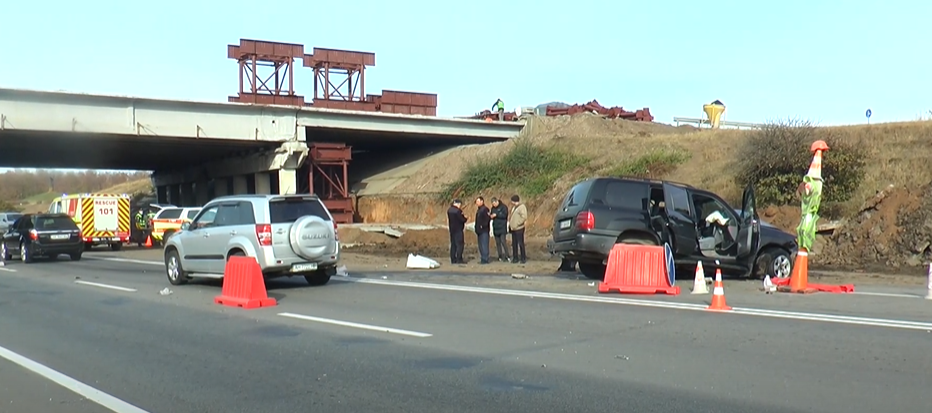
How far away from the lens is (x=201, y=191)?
58.2 m

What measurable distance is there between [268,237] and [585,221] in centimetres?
562

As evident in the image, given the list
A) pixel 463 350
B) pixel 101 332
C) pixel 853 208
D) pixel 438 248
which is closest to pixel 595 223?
pixel 463 350

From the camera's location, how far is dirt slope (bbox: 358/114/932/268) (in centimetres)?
2108

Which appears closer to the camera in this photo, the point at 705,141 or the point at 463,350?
the point at 463,350

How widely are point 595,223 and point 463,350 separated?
6.96 metres

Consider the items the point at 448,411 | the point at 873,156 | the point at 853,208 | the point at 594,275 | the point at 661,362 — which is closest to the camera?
the point at 448,411

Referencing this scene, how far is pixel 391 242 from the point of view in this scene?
1308 inches

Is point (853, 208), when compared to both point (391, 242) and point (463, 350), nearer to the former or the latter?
point (391, 242)

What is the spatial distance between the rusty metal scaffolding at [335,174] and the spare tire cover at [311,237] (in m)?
26.6

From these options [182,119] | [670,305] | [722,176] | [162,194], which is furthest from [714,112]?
[162,194]

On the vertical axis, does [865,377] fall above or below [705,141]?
below

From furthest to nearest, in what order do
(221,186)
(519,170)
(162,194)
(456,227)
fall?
(162,194)
(221,186)
(519,170)
(456,227)

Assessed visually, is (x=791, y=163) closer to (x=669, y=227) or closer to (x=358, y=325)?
(x=669, y=227)

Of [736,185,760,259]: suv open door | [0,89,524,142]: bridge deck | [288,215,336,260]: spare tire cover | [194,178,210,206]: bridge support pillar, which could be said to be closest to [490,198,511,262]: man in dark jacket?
[288,215,336,260]: spare tire cover
